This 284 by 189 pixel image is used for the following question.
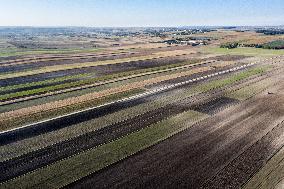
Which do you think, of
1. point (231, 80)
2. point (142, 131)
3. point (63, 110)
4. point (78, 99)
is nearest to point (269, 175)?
point (142, 131)

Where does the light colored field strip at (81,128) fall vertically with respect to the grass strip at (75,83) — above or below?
above

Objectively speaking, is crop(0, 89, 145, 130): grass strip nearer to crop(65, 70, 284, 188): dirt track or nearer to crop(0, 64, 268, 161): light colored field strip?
crop(0, 64, 268, 161): light colored field strip

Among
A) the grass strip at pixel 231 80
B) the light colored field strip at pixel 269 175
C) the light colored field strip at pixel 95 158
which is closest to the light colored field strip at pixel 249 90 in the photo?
the grass strip at pixel 231 80

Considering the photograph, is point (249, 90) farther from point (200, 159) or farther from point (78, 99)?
point (200, 159)

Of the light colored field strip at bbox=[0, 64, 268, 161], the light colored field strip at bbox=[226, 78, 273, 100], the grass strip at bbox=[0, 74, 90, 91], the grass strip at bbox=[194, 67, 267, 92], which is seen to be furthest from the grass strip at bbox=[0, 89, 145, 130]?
the grass strip at bbox=[0, 74, 90, 91]

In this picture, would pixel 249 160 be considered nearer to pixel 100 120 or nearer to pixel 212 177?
pixel 212 177

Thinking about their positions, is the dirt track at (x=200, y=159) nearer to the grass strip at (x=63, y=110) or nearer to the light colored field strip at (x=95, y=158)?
the light colored field strip at (x=95, y=158)
